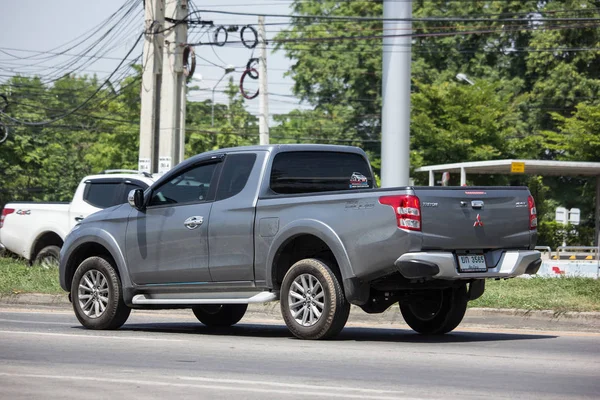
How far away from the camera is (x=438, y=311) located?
11.6 meters

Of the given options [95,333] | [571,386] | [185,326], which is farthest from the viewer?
[185,326]

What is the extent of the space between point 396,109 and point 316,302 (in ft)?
35.5

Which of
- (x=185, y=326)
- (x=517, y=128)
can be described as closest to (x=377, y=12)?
(x=517, y=128)

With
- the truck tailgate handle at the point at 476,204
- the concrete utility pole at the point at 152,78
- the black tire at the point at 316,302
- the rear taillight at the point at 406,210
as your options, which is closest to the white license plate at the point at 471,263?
the truck tailgate handle at the point at 476,204

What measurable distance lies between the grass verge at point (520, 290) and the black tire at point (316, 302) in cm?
386

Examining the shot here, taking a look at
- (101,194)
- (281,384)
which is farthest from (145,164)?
(281,384)

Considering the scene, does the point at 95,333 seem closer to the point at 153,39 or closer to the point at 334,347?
the point at 334,347

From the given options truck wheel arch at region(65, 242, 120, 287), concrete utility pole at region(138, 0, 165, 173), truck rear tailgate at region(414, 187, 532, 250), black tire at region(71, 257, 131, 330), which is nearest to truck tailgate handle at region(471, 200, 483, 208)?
truck rear tailgate at region(414, 187, 532, 250)

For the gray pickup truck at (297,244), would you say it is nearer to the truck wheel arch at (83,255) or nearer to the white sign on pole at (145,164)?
the truck wheel arch at (83,255)

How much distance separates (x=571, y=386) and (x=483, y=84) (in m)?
41.3

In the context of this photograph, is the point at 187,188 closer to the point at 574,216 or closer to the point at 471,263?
the point at 471,263

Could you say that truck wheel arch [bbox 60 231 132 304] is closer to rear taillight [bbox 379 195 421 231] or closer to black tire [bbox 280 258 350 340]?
black tire [bbox 280 258 350 340]

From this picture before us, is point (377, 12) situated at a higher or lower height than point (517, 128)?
higher

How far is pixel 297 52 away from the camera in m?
62.3
